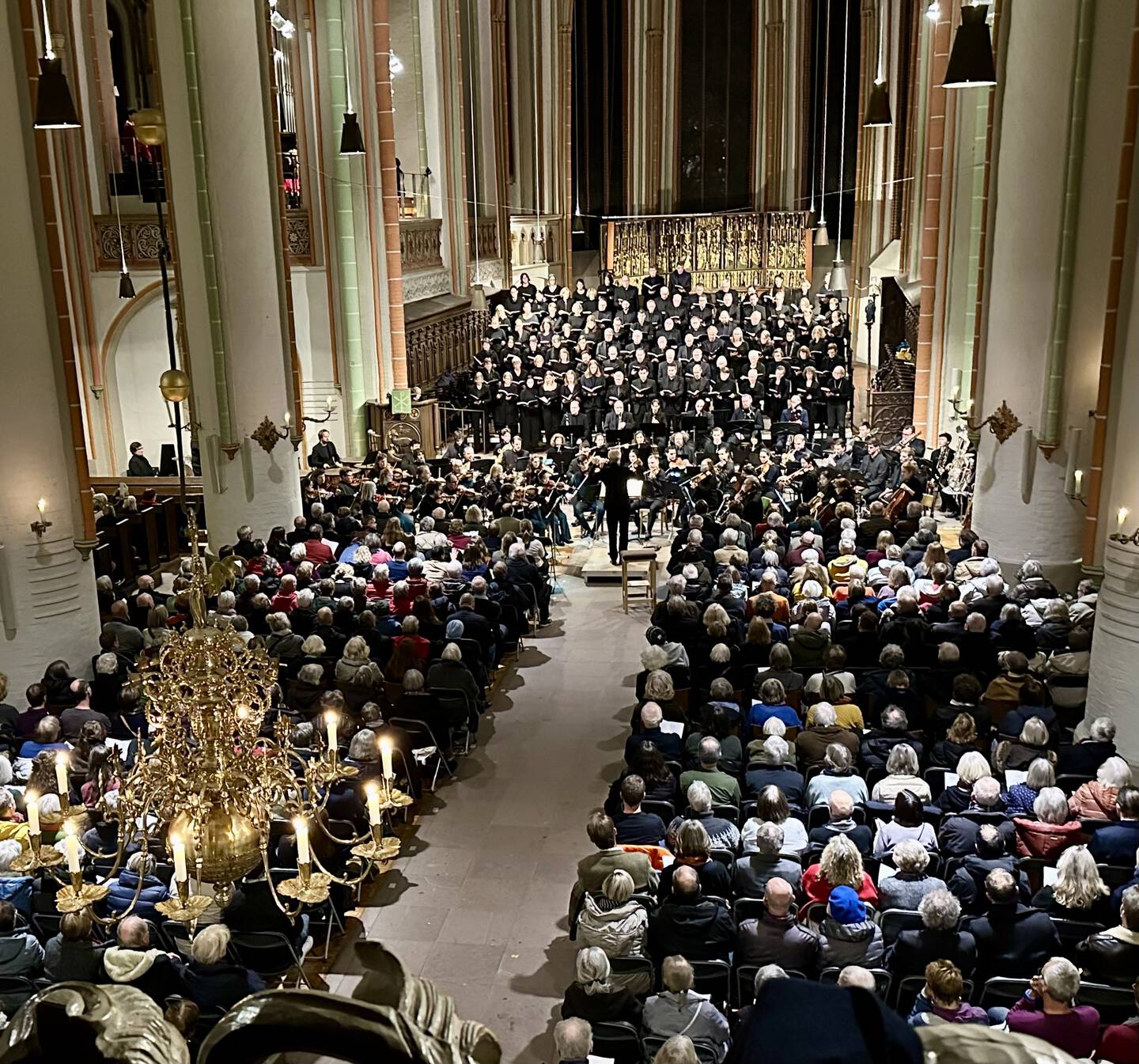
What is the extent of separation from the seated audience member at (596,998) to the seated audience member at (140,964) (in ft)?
6.44

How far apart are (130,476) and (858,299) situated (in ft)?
54.5

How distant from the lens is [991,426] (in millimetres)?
13734

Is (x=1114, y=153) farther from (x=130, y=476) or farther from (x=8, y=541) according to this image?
(x=130, y=476)

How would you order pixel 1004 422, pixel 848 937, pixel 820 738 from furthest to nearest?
1. pixel 1004 422
2. pixel 820 738
3. pixel 848 937

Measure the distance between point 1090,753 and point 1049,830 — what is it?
1.32 metres

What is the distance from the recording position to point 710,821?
24.0ft

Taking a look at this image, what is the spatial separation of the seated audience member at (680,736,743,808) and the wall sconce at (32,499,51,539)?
265 inches

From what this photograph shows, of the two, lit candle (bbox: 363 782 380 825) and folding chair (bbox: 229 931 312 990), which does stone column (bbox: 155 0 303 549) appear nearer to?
folding chair (bbox: 229 931 312 990)

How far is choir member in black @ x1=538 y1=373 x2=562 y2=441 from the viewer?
22.6 meters

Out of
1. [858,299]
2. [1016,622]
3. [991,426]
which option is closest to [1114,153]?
[991,426]

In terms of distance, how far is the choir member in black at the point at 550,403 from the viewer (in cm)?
2262

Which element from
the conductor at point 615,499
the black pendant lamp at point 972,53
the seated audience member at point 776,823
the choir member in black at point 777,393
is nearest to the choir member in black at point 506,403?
the choir member in black at point 777,393

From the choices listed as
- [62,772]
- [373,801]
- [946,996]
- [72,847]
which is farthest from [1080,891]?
[62,772]

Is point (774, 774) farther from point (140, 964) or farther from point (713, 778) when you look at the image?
point (140, 964)
